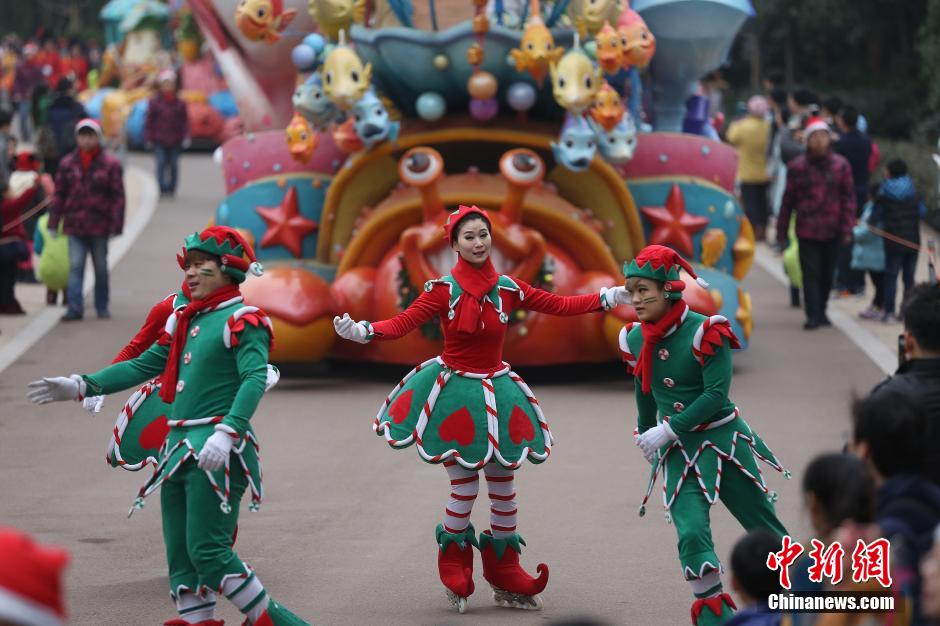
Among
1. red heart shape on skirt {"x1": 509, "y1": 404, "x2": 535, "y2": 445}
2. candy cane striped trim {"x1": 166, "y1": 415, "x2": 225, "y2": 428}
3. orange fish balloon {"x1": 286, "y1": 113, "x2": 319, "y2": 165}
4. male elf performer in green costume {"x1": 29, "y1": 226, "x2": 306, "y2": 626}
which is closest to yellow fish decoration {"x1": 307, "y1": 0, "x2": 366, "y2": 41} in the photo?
orange fish balloon {"x1": 286, "y1": 113, "x2": 319, "y2": 165}

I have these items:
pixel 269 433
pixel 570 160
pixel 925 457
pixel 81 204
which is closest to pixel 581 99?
pixel 570 160

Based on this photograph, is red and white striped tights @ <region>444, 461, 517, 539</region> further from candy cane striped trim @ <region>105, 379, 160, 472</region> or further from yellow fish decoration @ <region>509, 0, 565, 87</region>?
yellow fish decoration @ <region>509, 0, 565, 87</region>

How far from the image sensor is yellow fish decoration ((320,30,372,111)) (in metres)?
12.2

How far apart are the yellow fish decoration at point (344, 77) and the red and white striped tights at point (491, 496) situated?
5353 millimetres

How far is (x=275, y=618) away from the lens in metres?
6.38

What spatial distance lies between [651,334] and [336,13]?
21.0ft

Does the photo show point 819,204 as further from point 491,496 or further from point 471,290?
point 491,496

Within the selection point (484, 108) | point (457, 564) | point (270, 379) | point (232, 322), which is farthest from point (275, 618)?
point (484, 108)

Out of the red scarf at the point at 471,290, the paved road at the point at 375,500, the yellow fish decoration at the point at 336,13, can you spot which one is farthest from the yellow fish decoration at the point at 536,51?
the red scarf at the point at 471,290

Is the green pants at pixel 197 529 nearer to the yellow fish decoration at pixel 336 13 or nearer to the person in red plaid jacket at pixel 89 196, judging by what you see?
the yellow fish decoration at pixel 336 13

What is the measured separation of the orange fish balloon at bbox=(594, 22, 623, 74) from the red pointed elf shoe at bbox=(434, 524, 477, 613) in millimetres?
5401

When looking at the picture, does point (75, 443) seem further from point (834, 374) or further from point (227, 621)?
point (834, 374)

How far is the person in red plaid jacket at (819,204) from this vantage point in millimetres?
15141

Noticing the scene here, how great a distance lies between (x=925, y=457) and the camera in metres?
5.04
